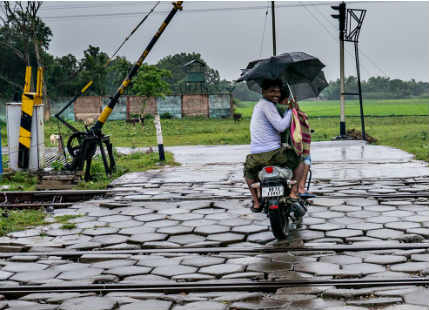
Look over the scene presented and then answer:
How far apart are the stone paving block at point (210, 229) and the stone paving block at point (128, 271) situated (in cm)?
Result: 149

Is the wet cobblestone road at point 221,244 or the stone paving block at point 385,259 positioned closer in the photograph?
the wet cobblestone road at point 221,244

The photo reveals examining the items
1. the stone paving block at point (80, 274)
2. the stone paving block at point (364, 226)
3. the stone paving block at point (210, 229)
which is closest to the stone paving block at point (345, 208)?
the stone paving block at point (364, 226)

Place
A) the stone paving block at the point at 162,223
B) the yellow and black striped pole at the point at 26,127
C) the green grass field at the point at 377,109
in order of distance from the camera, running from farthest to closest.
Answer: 1. the green grass field at the point at 377,109
2. the yellow and black striped pole at the point at 26,127
3. the stone paving block at the point at 162,223

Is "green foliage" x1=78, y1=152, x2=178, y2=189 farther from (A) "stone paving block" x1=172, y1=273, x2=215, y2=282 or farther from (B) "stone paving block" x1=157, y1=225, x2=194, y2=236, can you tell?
(A) "stone paving block" x1=172, y1=273, x2=215, y2=282

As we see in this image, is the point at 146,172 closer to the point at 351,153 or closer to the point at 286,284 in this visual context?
the point at 351,153

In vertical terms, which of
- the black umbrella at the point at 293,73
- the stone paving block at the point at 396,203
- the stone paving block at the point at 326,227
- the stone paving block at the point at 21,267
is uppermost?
the black umbrella at the point at 293,73

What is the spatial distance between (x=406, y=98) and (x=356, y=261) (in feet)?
314

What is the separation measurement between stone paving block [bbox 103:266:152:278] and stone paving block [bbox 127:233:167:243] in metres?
1.13

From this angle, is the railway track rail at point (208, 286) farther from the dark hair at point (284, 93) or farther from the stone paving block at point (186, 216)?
the stone paving block at point (186, 216)

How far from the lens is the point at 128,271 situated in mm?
5227

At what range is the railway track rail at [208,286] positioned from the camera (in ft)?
14.8

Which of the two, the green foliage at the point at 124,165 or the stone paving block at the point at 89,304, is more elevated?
the green foliage at the point at 124,165

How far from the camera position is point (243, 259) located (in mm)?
5473

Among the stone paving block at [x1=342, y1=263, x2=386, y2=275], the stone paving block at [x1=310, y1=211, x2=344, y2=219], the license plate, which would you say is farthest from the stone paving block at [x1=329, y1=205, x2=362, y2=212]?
the stone paving block at [x1=342, y1=263, x2=386, y2=275]
